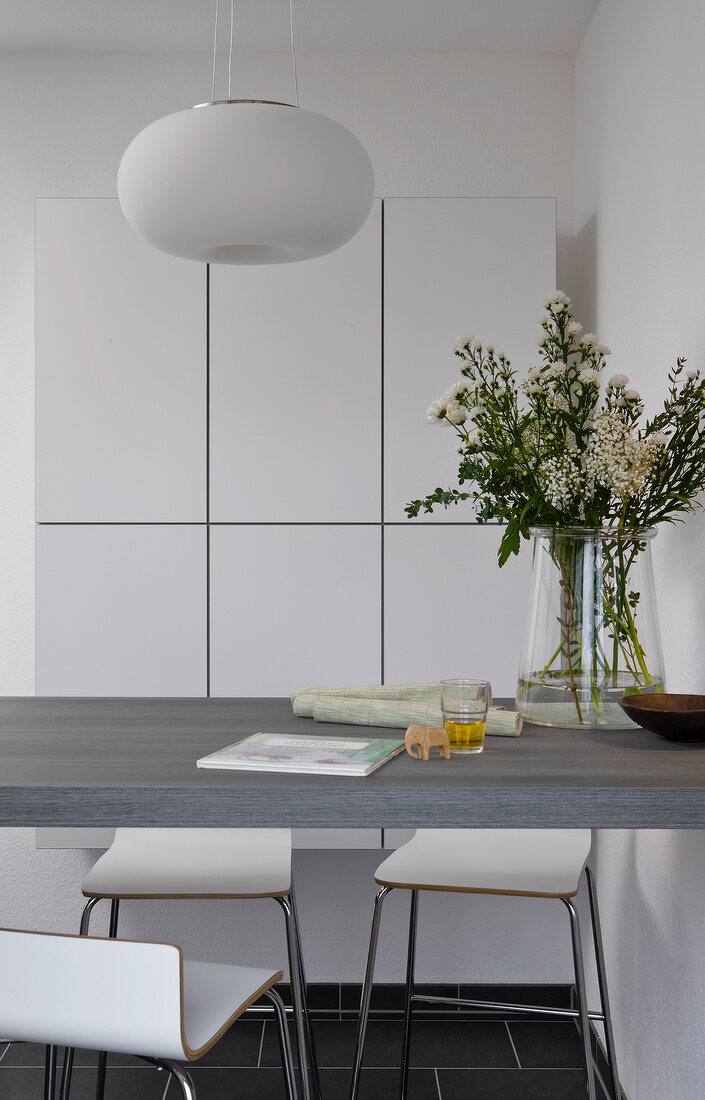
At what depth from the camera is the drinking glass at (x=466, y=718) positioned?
5.04 feet

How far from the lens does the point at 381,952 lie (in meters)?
3.23

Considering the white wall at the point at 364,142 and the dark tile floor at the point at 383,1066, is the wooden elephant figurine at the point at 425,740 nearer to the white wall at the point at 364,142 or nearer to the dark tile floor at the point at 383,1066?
the dark tile floor at the point at 383,1066

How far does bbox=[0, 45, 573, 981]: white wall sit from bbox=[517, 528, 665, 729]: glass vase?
1674mm

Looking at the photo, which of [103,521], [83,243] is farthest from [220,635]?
[83,243]

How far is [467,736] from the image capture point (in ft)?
5.04

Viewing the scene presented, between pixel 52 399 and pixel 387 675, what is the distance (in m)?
1.22

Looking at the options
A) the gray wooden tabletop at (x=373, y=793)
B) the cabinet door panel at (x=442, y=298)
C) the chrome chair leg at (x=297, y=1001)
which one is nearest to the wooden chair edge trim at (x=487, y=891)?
the chrome chair leg at (x=297, y=1001)

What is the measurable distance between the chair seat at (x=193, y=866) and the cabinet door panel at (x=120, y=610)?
545 millimetres

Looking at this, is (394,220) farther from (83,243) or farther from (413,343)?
(83,243)

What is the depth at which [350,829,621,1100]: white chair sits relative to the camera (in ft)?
6.71

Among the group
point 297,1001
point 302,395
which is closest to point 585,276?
point 302,395

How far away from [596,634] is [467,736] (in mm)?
361

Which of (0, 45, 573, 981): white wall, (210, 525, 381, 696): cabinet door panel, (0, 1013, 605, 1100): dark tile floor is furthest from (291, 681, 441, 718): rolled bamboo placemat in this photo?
(0, 45, 573, 981): white wall

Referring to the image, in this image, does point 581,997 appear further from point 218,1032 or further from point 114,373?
point 114,373
